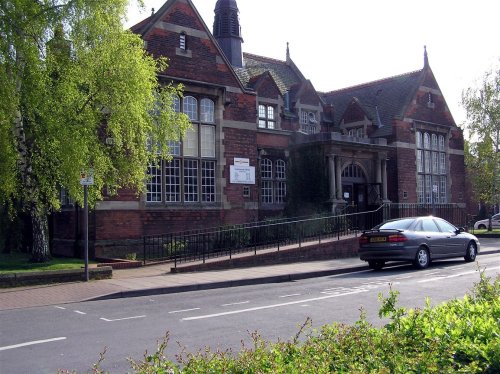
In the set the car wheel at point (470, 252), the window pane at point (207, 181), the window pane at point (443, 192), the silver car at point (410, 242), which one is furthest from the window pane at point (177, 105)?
the window pane at point (443, 192)

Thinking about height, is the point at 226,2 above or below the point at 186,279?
above

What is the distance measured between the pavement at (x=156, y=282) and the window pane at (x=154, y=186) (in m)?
3.55

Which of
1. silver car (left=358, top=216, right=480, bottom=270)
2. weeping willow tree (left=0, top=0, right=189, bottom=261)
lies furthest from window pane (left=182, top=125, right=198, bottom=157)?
silver car (left=358, top=216, right=480, bottom=270)

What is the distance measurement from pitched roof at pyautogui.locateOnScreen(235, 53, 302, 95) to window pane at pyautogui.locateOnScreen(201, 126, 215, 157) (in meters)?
6.46

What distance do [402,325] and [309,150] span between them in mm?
21821

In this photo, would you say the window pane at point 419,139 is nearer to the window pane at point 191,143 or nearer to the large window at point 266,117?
the large window at point 266,117

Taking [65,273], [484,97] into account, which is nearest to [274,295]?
[65,273]

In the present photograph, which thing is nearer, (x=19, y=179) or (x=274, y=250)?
(x=19, y=179)

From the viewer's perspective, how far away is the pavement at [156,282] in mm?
11977

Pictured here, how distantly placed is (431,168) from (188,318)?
2690 cm

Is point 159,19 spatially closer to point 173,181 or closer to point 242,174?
point 173,181

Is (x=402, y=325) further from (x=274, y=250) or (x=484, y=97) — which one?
(x=484, y=97)

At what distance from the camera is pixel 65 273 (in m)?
14.0

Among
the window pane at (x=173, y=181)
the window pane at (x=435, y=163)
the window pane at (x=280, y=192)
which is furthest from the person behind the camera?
the window pane at (x=435, y=163)
